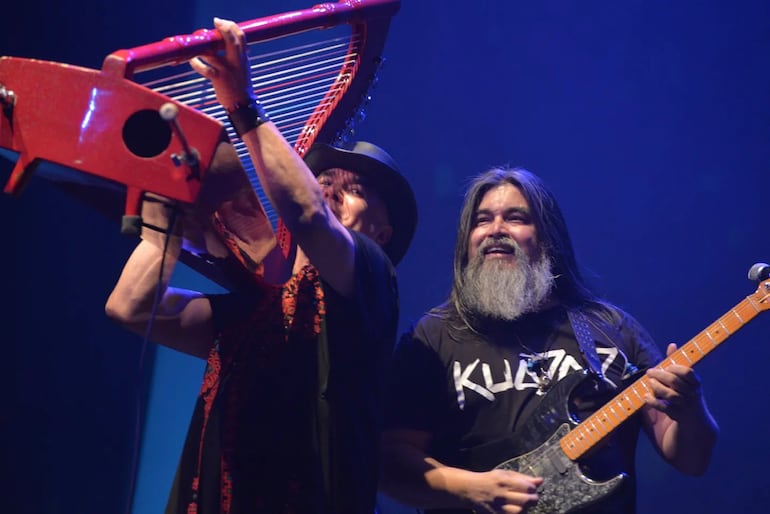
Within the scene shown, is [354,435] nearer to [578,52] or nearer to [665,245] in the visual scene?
[665,245]

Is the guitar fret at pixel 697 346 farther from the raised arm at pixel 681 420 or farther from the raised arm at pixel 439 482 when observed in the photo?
the raised arm at pixel 439 482

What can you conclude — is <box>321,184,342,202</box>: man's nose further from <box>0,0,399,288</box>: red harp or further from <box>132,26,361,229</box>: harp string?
<box>0,0,399,288</box>: red harp

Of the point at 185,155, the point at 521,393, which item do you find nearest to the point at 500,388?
the point at 521,393

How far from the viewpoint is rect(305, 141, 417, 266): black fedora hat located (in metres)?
2.11

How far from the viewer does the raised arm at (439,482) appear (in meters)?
2.15

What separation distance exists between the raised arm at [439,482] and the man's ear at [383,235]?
58cm

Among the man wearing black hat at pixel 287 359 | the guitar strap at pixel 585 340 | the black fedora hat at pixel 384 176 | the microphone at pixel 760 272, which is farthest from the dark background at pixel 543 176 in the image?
the man wearing black hat at pixel 287 359

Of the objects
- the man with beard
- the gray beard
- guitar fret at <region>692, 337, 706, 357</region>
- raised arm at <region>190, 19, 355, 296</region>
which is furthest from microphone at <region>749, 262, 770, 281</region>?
raised arm at <region>190, 19, 355, 296</region>

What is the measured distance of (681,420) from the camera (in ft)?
7.47

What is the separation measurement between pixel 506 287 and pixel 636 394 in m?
0.52

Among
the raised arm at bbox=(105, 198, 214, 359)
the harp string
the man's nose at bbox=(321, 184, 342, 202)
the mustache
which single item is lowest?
the raised arm at bbox=(105, 198, 214, 359)

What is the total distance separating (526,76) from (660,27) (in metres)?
0.62

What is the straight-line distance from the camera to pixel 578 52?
345 cm

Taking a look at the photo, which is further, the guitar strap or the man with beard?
the guitar strap
